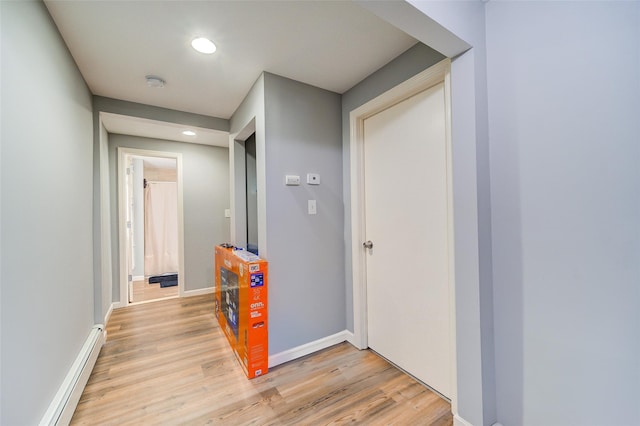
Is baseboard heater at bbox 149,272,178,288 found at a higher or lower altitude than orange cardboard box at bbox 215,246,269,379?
lower

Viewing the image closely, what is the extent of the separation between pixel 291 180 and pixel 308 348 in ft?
4.65

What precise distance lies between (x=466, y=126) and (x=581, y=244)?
2.29ft

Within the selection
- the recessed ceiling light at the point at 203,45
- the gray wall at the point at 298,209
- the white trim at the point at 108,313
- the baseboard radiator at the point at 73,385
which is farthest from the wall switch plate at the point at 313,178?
the white trim at the point at 108,313

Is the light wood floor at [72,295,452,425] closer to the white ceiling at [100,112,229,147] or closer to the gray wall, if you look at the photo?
the gray wall

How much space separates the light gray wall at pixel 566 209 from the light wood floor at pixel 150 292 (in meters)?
4.12

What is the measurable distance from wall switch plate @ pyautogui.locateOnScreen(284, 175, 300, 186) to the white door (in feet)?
1.97

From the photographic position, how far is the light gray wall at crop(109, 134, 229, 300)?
3.71 meters

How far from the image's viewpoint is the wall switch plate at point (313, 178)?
215cm

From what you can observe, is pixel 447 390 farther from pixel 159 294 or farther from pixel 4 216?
pixel 159 294

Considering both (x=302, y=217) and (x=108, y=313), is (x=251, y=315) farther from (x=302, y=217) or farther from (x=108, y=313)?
(x=108, y=313)

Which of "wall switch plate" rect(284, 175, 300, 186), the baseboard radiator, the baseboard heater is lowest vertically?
the baseboard heater

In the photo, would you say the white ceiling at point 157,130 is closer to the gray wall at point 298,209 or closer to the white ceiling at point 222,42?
the white ceiling at point 222,42

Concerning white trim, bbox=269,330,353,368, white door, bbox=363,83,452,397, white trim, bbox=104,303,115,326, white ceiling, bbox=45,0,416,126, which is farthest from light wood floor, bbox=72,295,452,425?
white ceiling, bbox=45,0,416,126

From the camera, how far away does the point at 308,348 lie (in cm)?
212
